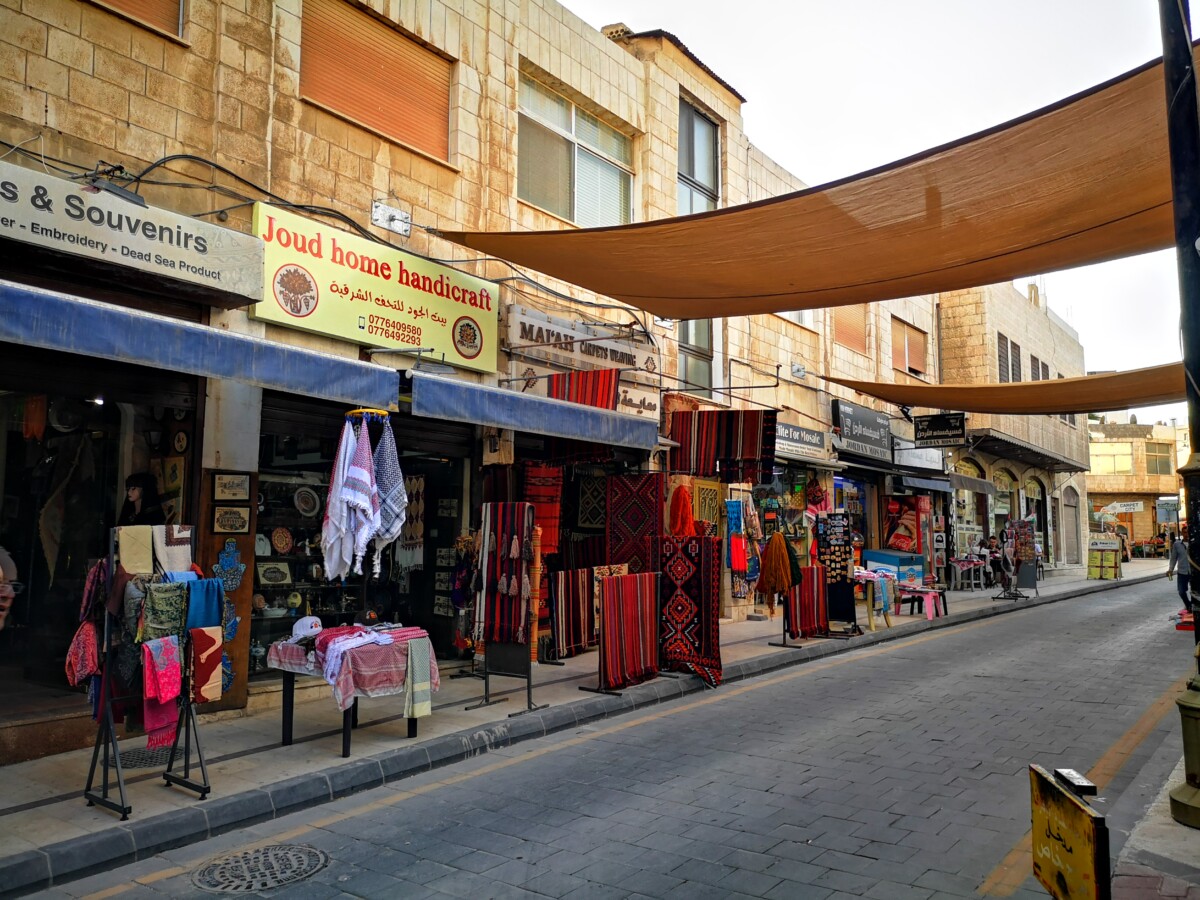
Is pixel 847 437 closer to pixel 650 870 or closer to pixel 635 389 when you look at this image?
pixel 635 389

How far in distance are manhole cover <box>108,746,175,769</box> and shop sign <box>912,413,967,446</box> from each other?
59.7ft

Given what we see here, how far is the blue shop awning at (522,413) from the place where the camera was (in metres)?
7.54

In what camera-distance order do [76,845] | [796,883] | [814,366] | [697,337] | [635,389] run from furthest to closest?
[814,366] < [697,337] < [635,389] < [76,845] < [796,883]

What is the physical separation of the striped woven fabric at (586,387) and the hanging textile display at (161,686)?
20.8 ft

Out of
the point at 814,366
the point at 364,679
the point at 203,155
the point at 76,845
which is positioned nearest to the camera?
the point at 76,845

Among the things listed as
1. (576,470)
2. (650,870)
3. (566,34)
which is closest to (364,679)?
(650,870)

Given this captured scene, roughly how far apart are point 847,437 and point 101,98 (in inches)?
651

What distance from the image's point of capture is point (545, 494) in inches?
439

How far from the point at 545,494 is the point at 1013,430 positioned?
2039 cm

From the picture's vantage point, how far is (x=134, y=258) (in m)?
6.83

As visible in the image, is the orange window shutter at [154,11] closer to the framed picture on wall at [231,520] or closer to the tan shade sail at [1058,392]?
the framed picture on wall at [231,520]

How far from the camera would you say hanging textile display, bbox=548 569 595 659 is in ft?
36.4

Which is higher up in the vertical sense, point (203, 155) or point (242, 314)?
point (203, 155)

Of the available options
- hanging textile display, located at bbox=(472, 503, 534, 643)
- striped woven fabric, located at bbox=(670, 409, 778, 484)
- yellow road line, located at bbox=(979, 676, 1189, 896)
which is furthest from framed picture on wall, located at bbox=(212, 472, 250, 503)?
yellow road line, located at bbox=(979, 676, 1189, 896)
